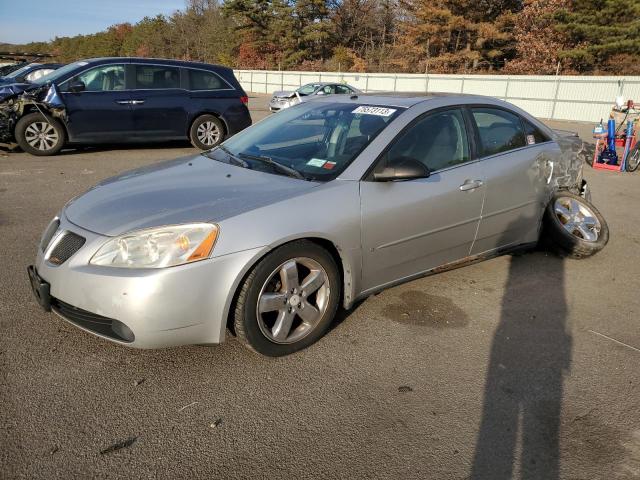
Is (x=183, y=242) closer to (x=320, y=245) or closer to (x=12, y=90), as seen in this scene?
(x=320, y=245)

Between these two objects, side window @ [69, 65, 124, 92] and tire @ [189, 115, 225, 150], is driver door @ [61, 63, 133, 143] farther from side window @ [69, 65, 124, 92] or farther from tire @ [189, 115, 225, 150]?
tire @ [189, 115, 225, 150]

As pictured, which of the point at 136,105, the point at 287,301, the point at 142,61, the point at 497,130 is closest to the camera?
the point at 287,301

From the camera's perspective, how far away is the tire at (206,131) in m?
10.4

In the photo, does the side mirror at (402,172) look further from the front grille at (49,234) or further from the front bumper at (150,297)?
the front grille at (49,234)

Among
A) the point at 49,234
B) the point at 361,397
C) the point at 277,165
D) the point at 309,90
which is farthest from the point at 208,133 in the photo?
the point at 309,90

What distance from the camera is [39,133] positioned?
9273 mm

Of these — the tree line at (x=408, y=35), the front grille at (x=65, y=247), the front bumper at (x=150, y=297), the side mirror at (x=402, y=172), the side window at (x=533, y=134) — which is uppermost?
the tree line at (x=408, y=35)

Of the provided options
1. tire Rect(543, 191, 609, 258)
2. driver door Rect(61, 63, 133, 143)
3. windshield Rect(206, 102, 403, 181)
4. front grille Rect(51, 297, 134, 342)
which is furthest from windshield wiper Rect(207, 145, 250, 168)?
driver door Rect(61, 63, 133, 143)

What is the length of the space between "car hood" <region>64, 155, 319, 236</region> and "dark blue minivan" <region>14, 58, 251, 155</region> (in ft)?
21.6

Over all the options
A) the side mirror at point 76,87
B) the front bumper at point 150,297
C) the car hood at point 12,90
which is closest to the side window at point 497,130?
the front bumper at point 150,297

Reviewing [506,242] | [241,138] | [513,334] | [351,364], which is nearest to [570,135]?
[506,242]

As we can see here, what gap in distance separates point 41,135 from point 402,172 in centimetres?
842

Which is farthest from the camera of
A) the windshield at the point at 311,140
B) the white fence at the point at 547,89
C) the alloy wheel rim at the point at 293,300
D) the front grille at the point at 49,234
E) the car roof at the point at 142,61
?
the white fence at the point at 547,89

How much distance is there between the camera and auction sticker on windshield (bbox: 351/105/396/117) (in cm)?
365
